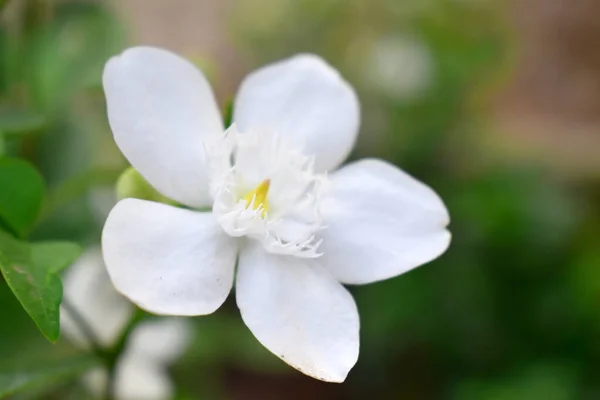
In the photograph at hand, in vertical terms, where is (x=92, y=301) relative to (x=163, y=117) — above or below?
below

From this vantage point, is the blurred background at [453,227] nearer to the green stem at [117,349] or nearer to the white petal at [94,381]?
the white petal at [94,381]

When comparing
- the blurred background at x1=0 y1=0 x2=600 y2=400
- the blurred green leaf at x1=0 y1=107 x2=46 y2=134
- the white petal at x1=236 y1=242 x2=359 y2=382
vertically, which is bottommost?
the blurred background at x1=0 y1=0 x2=600 y2=400

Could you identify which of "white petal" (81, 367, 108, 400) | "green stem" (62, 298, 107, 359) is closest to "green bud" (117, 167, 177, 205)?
"green stem" (62, 298, 107, 359)

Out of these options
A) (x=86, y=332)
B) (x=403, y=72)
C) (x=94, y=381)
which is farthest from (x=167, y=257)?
(x=403, y=72)

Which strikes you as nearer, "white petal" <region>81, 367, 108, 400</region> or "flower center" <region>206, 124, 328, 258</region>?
"flower center" <region>206, 124, 328, 258</region>

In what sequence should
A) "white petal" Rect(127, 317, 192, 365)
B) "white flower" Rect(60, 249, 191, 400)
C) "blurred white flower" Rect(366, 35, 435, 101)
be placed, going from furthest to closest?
"blurred white flower" Rect(366, 35, 435, 101) → "white petal" Rect(127, 317, 192, 365) → "white flower" Rect(60, 249, 191, 400)

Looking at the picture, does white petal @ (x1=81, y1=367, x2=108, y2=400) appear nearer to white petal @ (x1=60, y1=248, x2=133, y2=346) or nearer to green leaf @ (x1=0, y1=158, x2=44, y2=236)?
white petal @ (x1=60, y1=248, x2=133, y2=346)

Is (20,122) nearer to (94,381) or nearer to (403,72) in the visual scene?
(94,381)

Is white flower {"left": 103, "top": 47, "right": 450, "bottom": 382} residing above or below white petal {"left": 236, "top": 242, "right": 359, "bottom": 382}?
above
